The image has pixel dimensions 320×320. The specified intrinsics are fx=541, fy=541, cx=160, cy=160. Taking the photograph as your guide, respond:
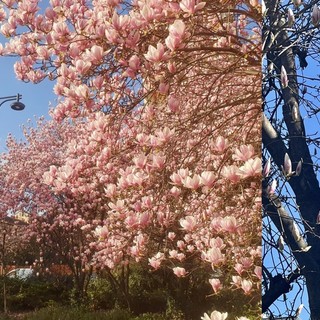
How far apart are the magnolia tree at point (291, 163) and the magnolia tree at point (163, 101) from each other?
0.09 meters

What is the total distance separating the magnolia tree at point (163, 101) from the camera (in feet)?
5.14

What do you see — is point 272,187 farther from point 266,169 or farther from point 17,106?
point 17,106

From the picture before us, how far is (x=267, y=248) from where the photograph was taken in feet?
5.20

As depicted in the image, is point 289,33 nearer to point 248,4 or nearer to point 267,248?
point 248,4

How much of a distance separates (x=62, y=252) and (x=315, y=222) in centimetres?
212

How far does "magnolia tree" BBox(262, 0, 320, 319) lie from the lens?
4.83ft

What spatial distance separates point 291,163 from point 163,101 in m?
0.51

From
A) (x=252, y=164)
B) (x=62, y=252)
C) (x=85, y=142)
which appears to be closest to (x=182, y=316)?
(x=62, y=252)

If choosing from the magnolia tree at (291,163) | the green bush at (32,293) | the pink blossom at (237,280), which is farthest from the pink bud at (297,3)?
the green bush at (32,293)

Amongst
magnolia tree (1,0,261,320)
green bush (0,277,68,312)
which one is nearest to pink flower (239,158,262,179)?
magnolia tree (1,0,261,320)

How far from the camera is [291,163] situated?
4.98 feet

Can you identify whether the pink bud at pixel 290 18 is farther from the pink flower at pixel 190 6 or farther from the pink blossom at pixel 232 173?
the pink blossom at pixel 232 173

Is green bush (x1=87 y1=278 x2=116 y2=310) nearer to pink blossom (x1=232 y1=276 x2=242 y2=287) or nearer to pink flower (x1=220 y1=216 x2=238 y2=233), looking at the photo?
pink blossom (x1=232 y1=276 x2=242 y2=287)

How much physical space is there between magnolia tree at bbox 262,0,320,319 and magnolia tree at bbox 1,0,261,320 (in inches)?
3.4
